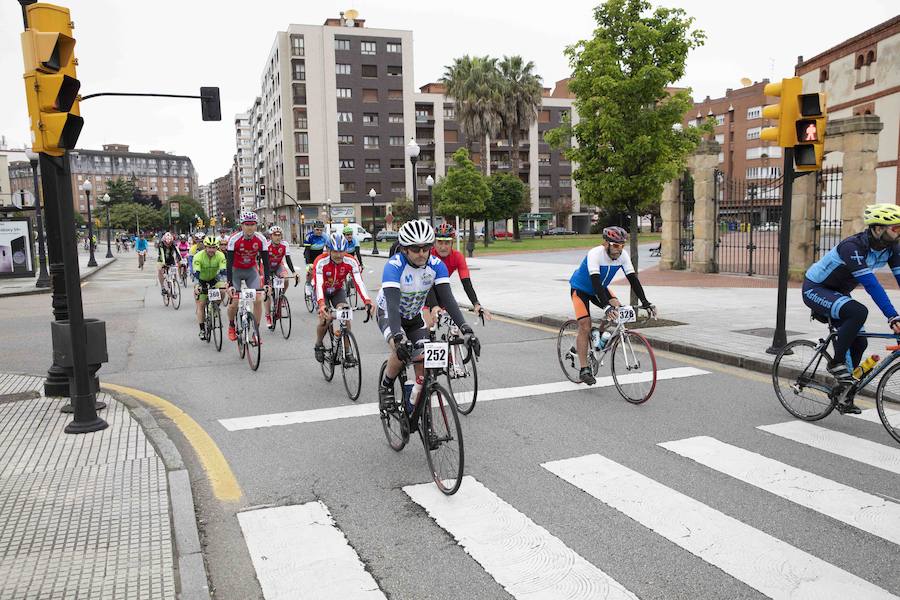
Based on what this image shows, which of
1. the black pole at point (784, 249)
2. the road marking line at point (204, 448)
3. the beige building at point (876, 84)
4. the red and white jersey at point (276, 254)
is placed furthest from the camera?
the beige building at point (876, 84)

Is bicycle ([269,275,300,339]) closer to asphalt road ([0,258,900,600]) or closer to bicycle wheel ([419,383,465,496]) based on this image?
asphalt road ([0,258,900,600])

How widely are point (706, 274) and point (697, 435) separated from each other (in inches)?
659

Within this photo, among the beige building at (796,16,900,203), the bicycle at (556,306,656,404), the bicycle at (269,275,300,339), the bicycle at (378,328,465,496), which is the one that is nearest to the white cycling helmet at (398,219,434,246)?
the bicycle at (378,328,465,496)

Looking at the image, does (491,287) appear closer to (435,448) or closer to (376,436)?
(376,436)

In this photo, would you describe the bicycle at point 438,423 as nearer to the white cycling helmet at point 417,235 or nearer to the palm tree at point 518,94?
the white cycling helmet at point 417,235

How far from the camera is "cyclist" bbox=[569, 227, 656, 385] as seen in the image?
7312 mm

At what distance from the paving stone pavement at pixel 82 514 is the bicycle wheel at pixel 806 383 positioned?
5441mm

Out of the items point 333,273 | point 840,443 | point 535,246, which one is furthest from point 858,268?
point 535,246

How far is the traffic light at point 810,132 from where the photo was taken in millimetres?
8719

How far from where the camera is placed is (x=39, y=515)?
432cm

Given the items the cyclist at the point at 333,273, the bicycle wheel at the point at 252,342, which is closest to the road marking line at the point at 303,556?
the cyclist at the point at 333,273

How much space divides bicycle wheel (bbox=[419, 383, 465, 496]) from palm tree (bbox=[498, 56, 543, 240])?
58.4 m

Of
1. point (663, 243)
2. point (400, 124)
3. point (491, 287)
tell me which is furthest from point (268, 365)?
point (400, 124)

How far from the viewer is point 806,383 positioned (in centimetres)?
656
